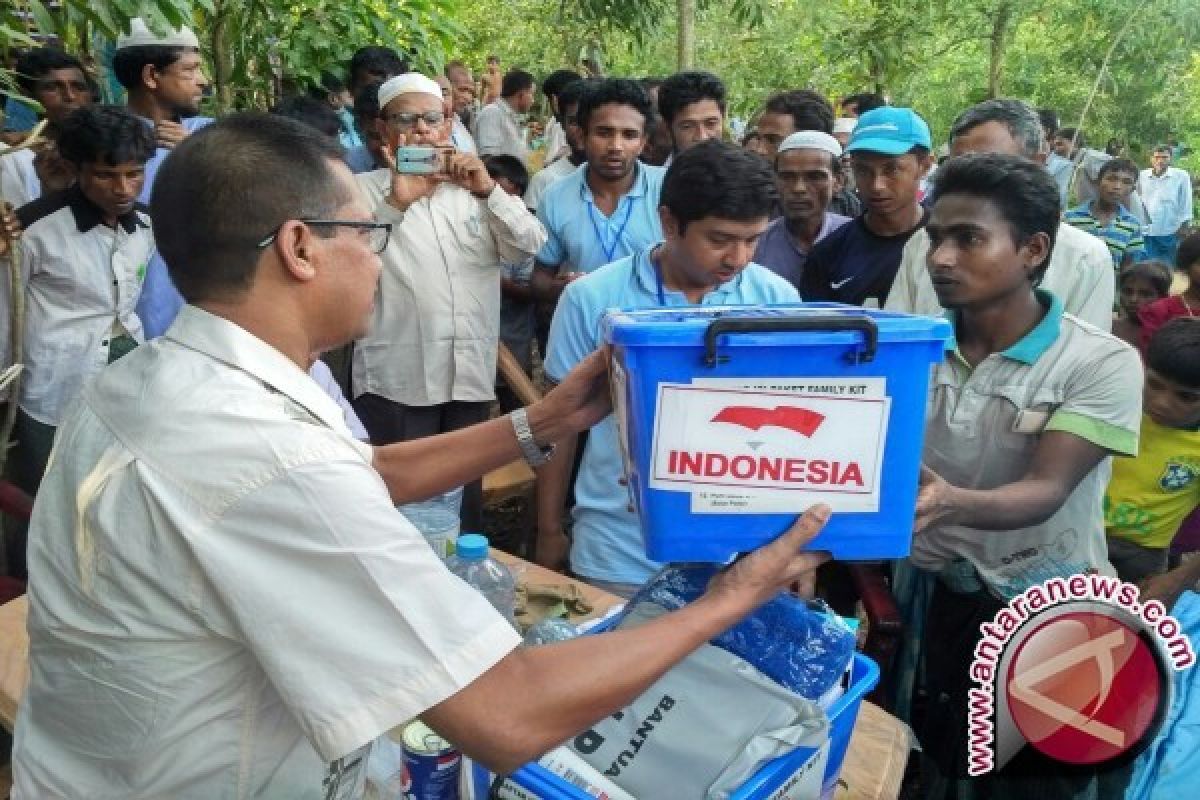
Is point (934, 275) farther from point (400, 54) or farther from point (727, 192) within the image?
point (400, 54)

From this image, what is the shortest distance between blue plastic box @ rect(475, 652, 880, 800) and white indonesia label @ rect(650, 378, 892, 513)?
0.32 m

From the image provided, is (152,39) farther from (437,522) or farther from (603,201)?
(437,522)

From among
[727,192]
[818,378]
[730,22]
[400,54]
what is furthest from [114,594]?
[730,22]

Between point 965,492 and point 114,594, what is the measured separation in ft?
5.06

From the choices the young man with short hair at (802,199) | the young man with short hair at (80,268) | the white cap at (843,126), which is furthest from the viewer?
the white cap at (843,126)

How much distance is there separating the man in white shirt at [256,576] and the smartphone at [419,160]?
198cm

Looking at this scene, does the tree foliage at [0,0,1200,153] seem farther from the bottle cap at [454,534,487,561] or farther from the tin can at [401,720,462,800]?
the tin can at [401,720,462,800]

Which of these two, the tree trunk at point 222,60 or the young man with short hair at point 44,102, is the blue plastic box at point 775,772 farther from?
the tree trunk at point 222,60

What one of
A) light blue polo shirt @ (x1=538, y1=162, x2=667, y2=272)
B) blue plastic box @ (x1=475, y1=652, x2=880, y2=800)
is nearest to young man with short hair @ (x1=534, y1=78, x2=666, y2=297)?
light blue polo shirt @ (x1=538, y1=162, x2=667, y2=272)

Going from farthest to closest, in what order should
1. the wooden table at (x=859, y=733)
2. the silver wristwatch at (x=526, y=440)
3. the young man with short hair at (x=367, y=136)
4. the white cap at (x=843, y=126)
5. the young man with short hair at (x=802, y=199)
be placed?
the white cap at (x=843, y=126)
the young man with short hair at (x=367, y=136)
the young man with short hair at (x=802, y=199)
the silver wristwatch at (x=526, y=440)
the wooden table at (x=859, y=733)

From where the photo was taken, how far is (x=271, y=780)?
1288 mm

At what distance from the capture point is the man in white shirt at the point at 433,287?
3.66m

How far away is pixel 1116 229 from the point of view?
8.64 meters

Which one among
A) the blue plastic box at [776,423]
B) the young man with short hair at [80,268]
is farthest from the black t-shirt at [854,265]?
the young man with short hair at [80,268]
